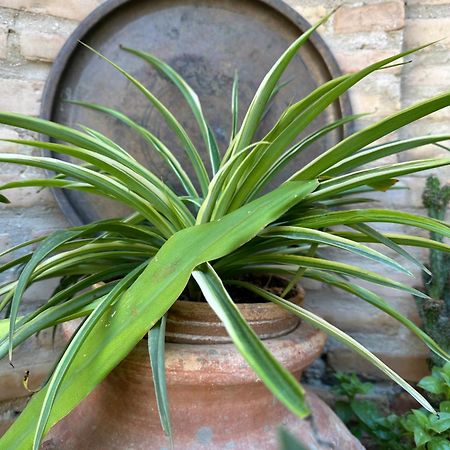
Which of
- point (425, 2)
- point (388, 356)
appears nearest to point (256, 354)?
point (388, 356)

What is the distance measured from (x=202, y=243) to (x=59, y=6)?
0.86 m

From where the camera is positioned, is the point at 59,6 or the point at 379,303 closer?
the point at 379,303

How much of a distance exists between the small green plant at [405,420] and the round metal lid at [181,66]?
53cm

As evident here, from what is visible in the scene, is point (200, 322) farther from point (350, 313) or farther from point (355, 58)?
point (355, 58)

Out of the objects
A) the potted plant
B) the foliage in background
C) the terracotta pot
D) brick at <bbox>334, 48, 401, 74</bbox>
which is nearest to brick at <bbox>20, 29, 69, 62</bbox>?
the potted plant

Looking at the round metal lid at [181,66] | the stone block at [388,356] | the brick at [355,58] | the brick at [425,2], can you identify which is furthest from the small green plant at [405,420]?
the brick at [425,2]

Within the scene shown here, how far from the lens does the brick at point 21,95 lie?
108 cm

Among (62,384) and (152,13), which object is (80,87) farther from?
(62,384)

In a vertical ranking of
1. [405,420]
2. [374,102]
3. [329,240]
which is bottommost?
[405,420]

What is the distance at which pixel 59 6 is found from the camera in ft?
3.63

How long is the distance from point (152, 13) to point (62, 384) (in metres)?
Result: 0.89

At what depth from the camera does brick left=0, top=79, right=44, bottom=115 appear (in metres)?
1.08

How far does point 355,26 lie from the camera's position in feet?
3.81

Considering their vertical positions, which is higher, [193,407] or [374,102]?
[374,102]
